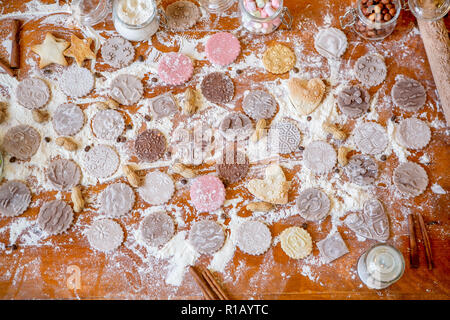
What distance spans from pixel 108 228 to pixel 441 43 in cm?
184

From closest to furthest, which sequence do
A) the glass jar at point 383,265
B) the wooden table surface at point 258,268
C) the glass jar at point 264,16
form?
the glass jar at point 383,265 < the wooden table surface at point 258,268 < the glass jar at point 264,16

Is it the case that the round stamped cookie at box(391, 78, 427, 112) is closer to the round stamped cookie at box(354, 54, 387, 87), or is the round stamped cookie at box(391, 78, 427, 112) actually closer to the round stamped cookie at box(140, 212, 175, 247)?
the round stamped cookie at box(354, 54, 387, 87)

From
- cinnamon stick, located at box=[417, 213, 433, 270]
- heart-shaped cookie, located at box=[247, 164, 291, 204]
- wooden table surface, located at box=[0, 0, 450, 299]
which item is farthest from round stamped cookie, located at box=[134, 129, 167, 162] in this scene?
cinnamon stick, located at box=[417, 213, 433, 270]

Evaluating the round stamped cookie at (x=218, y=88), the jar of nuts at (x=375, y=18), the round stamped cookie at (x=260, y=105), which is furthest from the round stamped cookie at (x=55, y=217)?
the jar of nuts at (x=375, y=18)

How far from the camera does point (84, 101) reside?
183 centimetres

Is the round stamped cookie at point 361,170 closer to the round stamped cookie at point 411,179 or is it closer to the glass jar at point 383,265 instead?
the round stamped cookie at point 411,179

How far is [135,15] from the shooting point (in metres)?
1.79

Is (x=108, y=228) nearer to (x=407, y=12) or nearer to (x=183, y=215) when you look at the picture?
(x=183, y=215)

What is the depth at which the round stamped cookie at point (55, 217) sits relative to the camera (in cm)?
171

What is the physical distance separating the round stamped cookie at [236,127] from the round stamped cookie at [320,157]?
305 millimetres

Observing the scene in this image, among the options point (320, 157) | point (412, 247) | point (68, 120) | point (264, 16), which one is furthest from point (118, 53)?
point (412, 247)

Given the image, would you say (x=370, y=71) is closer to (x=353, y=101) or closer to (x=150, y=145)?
(x=353, y=101)

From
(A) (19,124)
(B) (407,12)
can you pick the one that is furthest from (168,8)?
(B) (407,12)

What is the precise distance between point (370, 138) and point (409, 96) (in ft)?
0.96
